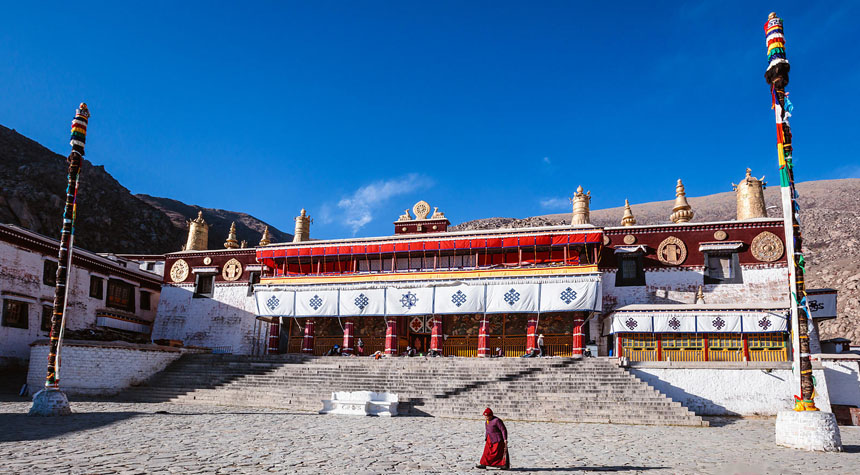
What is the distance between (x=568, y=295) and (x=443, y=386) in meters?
8.61

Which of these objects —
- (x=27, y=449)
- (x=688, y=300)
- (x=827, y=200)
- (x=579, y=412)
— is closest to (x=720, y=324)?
(x=688, y=300)

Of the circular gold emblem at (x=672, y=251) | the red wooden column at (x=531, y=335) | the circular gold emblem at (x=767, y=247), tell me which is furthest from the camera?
the circular gold emblem at (x=672, y=251)

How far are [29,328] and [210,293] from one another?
11.0 meters

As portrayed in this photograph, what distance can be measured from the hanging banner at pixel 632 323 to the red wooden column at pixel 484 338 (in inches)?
247

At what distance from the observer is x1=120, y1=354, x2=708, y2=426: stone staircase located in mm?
19047

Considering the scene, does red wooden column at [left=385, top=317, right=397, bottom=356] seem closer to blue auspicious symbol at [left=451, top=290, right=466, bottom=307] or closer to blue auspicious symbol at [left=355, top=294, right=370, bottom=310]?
blue auspicious symbol at [left=355, top=294, right=370, bottom=310]

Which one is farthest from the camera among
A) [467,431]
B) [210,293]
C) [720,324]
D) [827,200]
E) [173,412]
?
[827,200]

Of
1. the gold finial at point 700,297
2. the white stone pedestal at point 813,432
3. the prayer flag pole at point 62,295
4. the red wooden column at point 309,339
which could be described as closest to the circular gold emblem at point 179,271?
the red wooden column at point 309,339

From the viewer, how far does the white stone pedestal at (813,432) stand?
12.5 metres

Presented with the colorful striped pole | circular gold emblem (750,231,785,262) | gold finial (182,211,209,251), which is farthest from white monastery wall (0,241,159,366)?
circular gold emblem (750,231,785,262)

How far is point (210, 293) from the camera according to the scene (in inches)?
1443

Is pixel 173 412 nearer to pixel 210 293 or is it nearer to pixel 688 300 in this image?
pixel 210 293

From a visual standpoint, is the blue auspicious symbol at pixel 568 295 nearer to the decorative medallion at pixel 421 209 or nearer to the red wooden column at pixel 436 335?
the red wooden column at pixel 436 335

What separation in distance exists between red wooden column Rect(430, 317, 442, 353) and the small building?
19.3m
